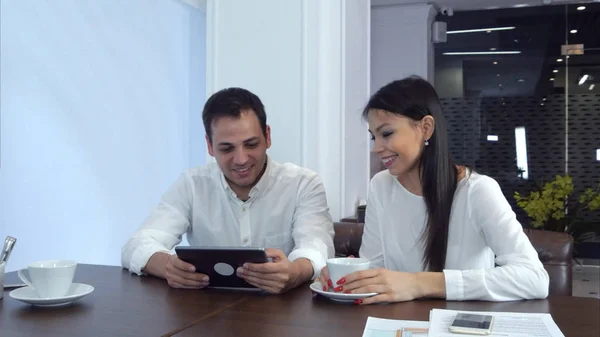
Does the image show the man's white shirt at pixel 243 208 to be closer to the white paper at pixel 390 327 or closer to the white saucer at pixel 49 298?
the white saucer at pixel 49 298

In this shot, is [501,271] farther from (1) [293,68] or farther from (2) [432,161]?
(1) [293,68]

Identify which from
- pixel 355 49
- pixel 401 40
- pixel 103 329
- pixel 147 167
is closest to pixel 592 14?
pixel 401 40

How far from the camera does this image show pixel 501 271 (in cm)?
148

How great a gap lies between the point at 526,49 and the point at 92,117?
5.47m

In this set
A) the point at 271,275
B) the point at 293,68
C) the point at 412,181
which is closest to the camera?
the point at 271,275

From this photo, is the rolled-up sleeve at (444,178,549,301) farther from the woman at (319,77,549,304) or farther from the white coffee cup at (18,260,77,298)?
the white coffee cup at (18,260,77,298)

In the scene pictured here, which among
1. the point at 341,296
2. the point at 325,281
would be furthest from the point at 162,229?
the point at 341,296

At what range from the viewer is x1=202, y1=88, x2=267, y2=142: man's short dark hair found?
81.0 inches

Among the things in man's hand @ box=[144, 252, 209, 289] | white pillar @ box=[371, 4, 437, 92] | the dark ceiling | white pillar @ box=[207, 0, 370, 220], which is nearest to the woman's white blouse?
man's hand @ box=[144, 252, 209, 289]

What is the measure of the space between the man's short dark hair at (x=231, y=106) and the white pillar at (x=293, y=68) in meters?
0.70

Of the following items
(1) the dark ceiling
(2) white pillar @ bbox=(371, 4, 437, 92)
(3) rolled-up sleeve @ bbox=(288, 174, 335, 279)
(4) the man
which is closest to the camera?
(3) rolled-up sleeve @ bbox=(288, 174, 335, 279)

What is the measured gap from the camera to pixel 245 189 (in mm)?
2238

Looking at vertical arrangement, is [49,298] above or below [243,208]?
below

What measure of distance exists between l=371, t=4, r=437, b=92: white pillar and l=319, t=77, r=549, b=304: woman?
4.85m
